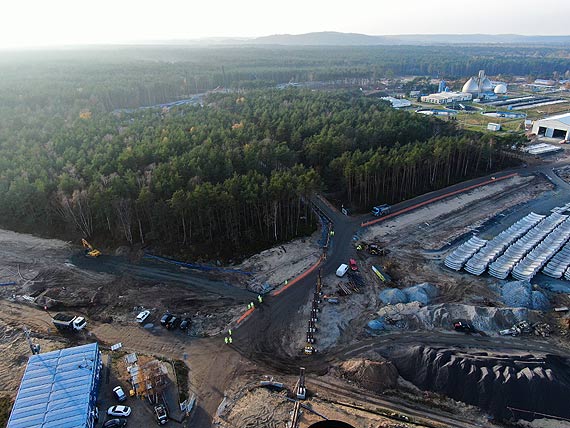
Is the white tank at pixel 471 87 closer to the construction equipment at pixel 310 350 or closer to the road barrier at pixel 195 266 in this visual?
the road barrier at pixel 195 266

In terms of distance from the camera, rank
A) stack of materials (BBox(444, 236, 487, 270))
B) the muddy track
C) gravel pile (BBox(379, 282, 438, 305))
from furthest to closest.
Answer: stack of materials (BBox(444, 236, 487, 270))
gravel pile (BBox(379, 282, 438, 305))
the muddy track

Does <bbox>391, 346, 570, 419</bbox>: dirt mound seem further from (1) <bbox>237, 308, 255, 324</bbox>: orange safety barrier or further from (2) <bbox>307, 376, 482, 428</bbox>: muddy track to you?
(1) <bbox>237, 308, 255, 324</bbox>: orange safety barrier

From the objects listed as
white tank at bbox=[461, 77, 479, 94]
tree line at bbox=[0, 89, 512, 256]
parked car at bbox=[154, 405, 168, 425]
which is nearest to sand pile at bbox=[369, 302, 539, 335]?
tree line at bbox=[0, 89, 512, 256]

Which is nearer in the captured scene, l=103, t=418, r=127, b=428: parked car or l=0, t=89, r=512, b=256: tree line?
l=103, t=418, r=127, b=428: parked car

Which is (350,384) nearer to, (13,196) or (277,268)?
(277,268)

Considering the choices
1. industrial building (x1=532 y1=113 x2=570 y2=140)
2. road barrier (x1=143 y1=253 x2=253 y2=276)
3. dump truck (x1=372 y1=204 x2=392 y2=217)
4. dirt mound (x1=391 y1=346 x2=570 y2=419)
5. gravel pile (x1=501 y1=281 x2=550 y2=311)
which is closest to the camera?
dirt mound (x1=391 y1=346 x2=570 y2=419)

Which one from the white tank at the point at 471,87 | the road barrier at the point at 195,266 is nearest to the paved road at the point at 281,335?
the road barrier at the point at 195,266
